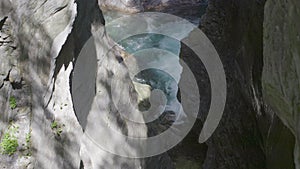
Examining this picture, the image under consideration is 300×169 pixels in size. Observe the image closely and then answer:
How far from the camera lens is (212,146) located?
7.43m

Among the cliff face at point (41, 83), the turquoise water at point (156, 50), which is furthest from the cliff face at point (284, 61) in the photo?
the turquoise water at point (156, 50)

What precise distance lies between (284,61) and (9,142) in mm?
2732

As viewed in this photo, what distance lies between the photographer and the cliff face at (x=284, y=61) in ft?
8.82

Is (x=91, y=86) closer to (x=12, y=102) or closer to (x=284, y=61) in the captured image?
(x=12, y=102)

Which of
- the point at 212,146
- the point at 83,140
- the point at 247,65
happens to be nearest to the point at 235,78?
the point at 247,65

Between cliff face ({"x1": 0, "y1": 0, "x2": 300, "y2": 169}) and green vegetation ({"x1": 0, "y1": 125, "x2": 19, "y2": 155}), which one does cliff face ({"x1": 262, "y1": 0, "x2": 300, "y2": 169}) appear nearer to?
cliff face ({"x1": 0, "y1": 0, "x2": 300, "y2": 169})

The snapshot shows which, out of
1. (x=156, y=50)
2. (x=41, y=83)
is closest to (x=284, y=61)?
(x=41, y=83)

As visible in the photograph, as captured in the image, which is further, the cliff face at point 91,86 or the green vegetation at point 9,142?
the green vegetation at point 9,142

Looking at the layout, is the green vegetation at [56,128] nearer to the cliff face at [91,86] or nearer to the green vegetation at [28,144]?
the cliff face at [91,86]

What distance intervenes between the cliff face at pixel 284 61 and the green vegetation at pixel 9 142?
8.05ft

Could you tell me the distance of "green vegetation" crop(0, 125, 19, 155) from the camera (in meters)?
4.29

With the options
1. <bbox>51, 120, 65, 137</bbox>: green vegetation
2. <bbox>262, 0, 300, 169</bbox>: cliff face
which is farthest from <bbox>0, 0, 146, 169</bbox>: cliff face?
<bbox>262, 0, 300, 169</bbox>: cliff face

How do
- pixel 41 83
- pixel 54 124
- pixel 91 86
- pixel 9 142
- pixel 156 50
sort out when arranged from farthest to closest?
1. pixel 156 50
2. pixel 91 86
3. pixel 54 124
4. pixel 41 83
5. pixel 9 142

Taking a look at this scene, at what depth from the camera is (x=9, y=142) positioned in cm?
A: 430
